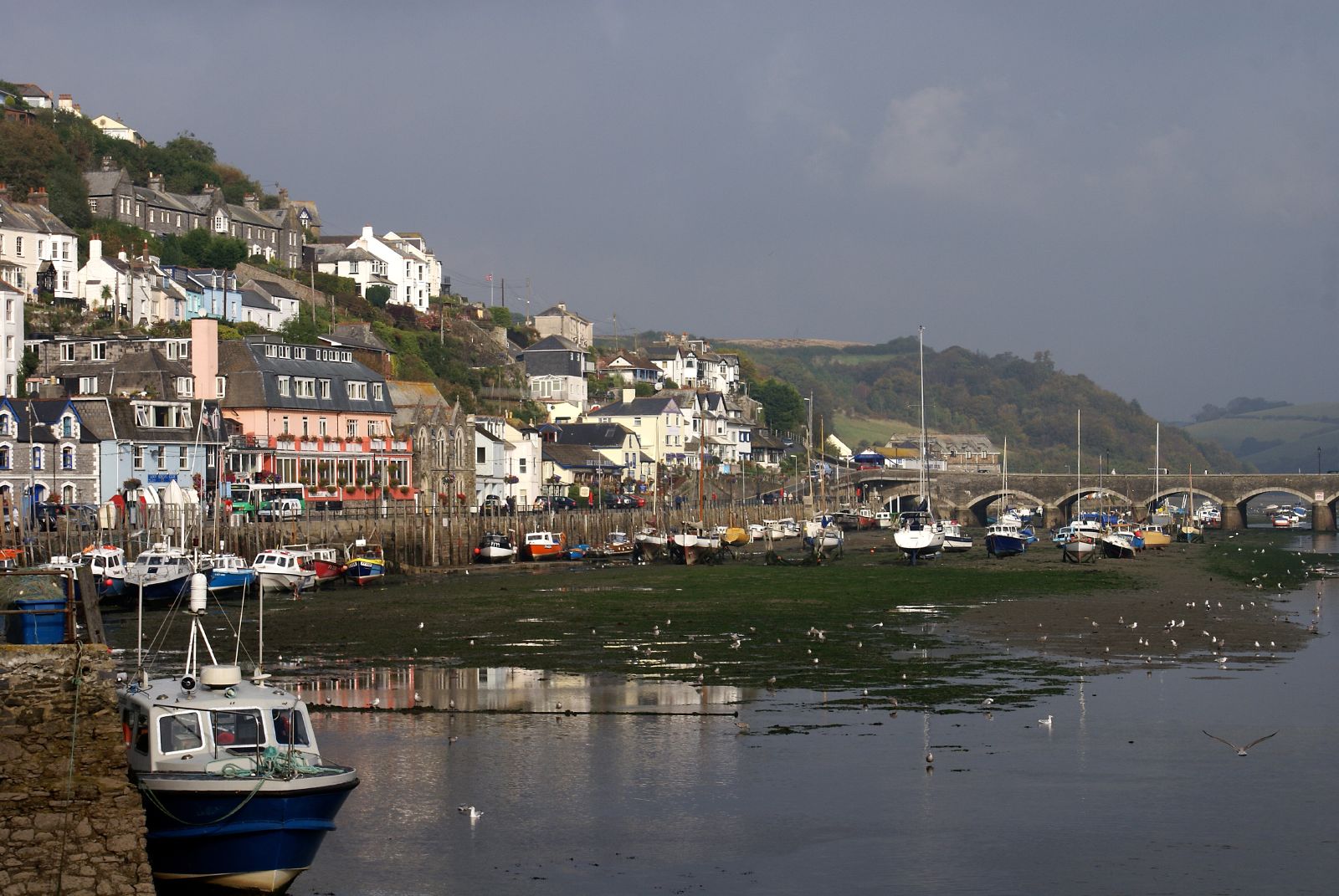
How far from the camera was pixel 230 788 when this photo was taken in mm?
19672

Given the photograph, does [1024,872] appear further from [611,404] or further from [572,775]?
[611,404]

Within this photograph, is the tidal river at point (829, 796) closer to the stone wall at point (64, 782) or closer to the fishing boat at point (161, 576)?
the stone wall at point (64, 782)

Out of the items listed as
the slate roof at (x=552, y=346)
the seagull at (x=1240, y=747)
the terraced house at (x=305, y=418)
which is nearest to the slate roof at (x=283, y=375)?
the terraced house at (x=305, y=418)

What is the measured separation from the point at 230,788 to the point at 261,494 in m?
70.7

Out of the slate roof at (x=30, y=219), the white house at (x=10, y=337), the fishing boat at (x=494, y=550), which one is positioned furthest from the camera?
the slate roof at (x=30, y=219)

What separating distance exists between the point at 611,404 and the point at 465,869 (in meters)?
133

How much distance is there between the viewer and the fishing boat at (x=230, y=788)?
19781 mm

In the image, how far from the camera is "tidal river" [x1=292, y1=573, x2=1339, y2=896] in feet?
74.3

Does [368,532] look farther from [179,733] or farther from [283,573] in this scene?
[179,733]

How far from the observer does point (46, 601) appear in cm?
2172

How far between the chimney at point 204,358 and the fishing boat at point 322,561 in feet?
67.7

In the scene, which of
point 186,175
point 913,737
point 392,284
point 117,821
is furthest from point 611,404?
point 117,821

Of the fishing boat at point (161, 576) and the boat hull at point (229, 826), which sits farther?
the fishing boat at point (161, 576)

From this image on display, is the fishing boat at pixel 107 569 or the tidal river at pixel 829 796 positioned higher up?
the fishing boat at pixel 107 569
